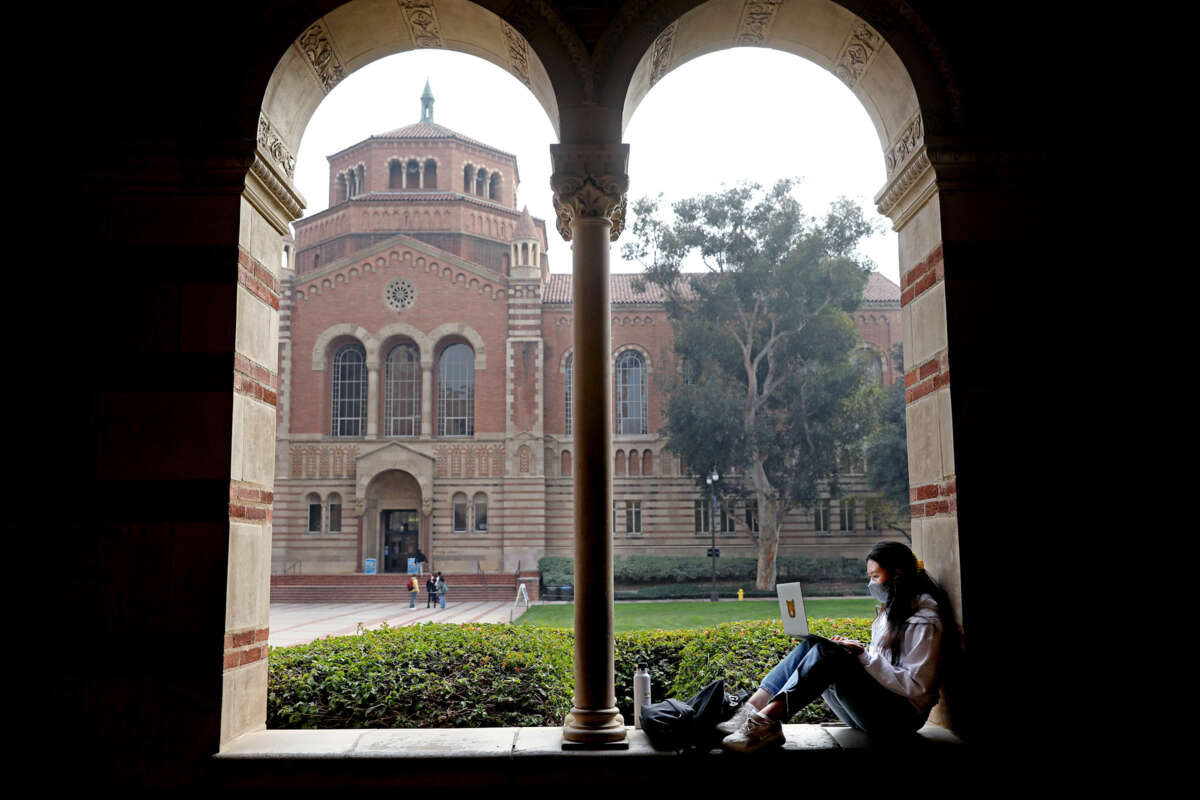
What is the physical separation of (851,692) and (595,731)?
1.22 m

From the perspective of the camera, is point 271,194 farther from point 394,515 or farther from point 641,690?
point 394,515

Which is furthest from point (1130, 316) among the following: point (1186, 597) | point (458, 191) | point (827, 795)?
point (458, 191)

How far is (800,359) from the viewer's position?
111 feet

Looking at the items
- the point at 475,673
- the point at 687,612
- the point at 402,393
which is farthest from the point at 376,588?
the point at 475,673

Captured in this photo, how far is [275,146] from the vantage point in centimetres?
493

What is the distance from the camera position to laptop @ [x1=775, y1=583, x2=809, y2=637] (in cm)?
426

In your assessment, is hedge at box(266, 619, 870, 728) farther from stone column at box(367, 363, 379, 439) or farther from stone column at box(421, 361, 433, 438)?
stone column at box(367, 363, 379, 439)

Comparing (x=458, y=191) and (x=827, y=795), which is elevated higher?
(x=458, y=191)

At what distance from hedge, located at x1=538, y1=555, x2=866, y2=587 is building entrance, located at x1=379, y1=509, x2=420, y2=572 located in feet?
18.7

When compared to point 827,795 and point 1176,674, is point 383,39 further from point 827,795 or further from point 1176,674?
point 1176,674

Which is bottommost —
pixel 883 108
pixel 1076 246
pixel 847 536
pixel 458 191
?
pixel 847 536

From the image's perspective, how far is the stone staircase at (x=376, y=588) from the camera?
107 ft

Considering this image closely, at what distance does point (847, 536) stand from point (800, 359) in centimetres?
984

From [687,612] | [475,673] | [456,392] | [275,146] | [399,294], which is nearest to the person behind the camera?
[275,146]
